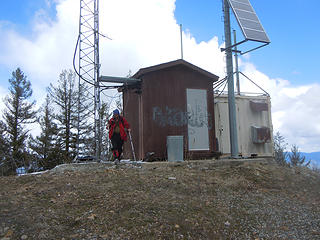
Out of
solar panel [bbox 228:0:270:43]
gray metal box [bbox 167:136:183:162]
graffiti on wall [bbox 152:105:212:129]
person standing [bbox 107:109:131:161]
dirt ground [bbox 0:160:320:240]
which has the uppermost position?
solar panel [bbox 228:0:270:43]

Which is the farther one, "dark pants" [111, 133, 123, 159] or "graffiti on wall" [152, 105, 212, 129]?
"graffiti on wall" [152, 105, 212, 129]

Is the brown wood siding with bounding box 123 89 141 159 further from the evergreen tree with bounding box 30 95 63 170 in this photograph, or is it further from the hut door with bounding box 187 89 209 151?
the evergreen tree with bounding box 30 95 63 170

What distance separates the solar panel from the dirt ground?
4594 millimetres

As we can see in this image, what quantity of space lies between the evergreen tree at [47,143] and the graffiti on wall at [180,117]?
44.9 ft

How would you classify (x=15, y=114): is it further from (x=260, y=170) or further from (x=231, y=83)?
(x=260, y=170)

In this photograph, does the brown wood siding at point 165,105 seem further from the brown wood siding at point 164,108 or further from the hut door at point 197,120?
the hut door at point 197,120

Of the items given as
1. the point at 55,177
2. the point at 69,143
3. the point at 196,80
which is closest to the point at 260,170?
the point at 196,80

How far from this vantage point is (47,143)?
76.2 feet

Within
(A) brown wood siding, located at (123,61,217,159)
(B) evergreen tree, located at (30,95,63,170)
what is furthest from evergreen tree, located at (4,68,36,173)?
(A) brown wood siding, located at (123,61,217,159)

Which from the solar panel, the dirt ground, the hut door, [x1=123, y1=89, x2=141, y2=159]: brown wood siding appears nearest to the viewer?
the dirt ground

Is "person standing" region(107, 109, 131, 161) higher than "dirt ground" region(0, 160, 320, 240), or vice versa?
"person standing" region(107, 109, 131, 161)

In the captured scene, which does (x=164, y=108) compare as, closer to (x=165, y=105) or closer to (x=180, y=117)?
(x=165, y=105)

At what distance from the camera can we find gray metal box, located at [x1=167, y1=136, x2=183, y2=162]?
391 inches

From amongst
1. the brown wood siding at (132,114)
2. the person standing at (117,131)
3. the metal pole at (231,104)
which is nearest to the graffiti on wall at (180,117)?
the brown wood siding at (132,114)
